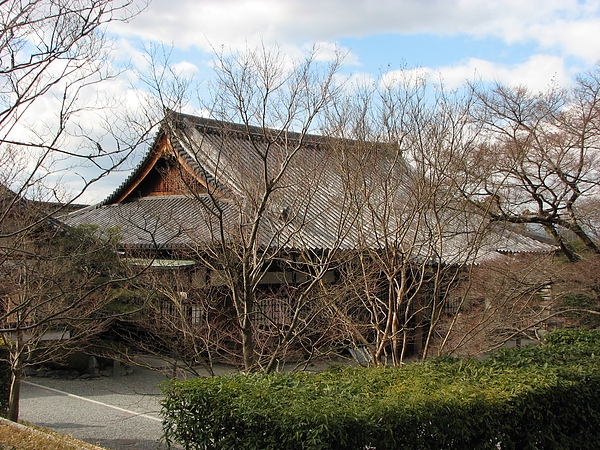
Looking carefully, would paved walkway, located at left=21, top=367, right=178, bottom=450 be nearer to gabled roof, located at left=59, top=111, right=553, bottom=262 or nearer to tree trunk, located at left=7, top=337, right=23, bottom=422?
tree trunk, located at left=7, top=337, right=23, bottom=422

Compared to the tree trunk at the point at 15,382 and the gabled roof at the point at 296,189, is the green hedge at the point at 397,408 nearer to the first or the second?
the gabled roof at the point at 296,189

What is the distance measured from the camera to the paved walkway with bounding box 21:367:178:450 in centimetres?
760

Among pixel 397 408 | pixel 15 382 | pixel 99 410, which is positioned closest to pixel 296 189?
pixel 397 408

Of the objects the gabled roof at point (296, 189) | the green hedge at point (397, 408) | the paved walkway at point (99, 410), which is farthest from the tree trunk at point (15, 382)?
the green hedge at point (397, 408)

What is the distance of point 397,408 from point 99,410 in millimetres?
7325

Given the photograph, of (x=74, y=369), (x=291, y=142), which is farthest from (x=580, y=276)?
(x=74, y=369)

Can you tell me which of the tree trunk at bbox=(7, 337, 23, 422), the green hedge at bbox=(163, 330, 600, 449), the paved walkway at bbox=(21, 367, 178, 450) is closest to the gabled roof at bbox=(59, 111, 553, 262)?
the green hedge at bbox=(163, 330, 600, 449)

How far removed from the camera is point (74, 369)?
11992mm

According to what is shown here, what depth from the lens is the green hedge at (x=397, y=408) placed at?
128 inches

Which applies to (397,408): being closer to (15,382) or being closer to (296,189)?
(296,189)

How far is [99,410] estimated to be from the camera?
9.13 m

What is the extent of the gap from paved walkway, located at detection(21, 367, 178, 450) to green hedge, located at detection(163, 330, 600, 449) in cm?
292

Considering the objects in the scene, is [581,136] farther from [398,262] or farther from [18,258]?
[18,258]

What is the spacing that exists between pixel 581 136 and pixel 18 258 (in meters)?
9.42
